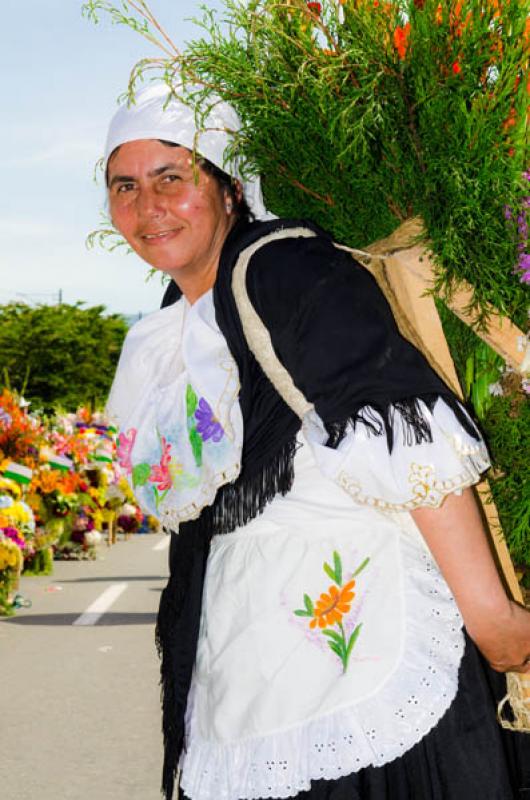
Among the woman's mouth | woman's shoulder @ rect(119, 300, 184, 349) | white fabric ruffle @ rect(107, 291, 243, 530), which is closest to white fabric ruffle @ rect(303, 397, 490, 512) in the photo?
white fabric ruffle @ rect(107, 291, 243, 530)

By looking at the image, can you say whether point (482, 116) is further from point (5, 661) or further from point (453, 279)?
point (5, 661)

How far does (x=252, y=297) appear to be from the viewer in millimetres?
2145

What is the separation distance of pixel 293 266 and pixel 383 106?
334 millimetres

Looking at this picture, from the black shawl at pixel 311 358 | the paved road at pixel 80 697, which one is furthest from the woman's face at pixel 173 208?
the paved road at pixel 80 697

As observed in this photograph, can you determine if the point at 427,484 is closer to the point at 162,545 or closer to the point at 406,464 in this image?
the point at 406,464

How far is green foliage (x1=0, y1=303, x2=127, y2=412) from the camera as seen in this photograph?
40.4 metres

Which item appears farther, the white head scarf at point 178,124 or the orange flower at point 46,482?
the orange flower at point 46,482

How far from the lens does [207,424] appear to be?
2.32 meters

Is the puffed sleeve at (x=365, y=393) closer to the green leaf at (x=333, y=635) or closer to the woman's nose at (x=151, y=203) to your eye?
the green leaf at (x=333, y=635)

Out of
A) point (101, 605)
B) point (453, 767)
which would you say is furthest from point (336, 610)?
point (101, 605)

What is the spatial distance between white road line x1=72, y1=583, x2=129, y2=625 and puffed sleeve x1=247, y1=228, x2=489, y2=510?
847 cm

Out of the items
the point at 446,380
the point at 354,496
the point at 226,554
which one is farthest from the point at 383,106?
the point at 226,554

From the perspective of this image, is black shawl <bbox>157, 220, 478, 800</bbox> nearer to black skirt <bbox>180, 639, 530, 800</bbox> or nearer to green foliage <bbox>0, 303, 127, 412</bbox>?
black skirt <bbox>180, 639, 530, 800</bbox>

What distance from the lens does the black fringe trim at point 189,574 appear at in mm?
2221
